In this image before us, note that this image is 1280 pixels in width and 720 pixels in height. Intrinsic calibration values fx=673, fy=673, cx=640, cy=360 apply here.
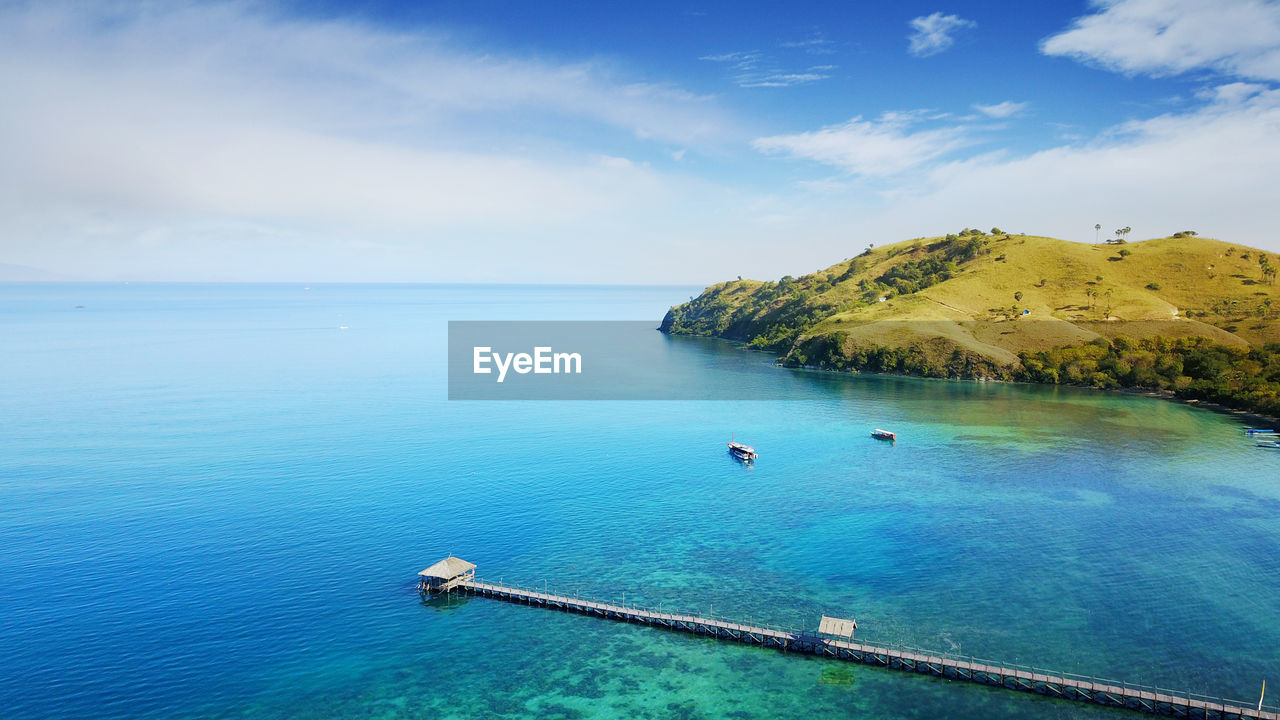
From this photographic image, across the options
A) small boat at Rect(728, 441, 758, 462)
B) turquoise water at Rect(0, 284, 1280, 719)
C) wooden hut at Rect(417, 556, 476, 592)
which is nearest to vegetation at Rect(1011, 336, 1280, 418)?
turquoise water at Rect(0, 284, 1280, 719)

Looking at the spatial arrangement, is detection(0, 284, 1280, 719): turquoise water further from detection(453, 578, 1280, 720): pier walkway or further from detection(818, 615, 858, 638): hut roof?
detection(818, 615, 858, 638): hut roof

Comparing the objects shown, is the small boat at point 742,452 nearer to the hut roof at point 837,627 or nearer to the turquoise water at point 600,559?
the turquoise water at point 600,559

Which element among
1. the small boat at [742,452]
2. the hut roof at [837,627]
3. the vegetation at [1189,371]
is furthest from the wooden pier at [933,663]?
the vegetation at [1189,371]

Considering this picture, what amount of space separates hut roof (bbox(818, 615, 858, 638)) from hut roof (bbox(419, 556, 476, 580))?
34.5 meters

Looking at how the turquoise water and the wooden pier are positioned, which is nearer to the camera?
the wooden pier

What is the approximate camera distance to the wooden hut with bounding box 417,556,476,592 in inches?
2638

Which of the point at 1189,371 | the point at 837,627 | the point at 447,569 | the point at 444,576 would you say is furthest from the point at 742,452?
the point at 1189,371

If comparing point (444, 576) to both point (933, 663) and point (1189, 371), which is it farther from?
point (1189, 371)

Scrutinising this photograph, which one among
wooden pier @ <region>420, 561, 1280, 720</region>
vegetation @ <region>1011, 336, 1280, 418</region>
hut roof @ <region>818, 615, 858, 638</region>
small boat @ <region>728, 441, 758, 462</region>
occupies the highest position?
vegetation @ <region>1011, 336, 1280, 418</region>

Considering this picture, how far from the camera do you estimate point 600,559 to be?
76688 millimetres

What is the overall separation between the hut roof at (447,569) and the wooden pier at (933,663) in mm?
2401

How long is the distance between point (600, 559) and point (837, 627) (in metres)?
28.6

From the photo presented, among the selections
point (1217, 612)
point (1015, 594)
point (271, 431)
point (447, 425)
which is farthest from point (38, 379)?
point (1217, 612)

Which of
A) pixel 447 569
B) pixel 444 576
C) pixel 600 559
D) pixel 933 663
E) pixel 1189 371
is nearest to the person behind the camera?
pixel 933 663
